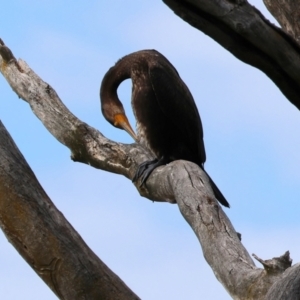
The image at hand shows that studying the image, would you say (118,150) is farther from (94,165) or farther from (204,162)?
(204,162)

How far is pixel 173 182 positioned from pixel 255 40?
175cm

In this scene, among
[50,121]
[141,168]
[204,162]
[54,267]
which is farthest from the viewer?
[204,162]

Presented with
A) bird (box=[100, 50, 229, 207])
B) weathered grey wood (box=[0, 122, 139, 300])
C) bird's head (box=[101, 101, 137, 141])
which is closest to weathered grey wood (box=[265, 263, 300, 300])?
weathered grey wood (box=[0, 122, 139, 300])

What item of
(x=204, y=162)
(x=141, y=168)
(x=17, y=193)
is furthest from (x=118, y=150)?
(x=17, y=193)

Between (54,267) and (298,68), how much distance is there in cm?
122

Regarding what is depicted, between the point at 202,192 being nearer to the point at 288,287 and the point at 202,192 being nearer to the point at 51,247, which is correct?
the point at 51,247

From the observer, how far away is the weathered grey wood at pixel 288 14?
3391 mm

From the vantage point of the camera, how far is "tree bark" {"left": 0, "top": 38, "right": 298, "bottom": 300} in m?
2.41

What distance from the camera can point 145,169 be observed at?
171 inches

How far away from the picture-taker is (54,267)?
8.32 ft

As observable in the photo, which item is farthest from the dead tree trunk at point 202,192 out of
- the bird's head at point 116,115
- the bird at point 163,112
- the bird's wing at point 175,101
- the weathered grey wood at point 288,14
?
the weathered grey wood at point 288,14

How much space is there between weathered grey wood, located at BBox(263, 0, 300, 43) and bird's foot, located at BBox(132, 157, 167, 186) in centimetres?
126

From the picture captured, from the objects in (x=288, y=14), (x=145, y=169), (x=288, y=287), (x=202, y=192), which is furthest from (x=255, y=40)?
(x=145, y=169)

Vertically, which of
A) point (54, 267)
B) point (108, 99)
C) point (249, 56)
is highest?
point (108, 99)
